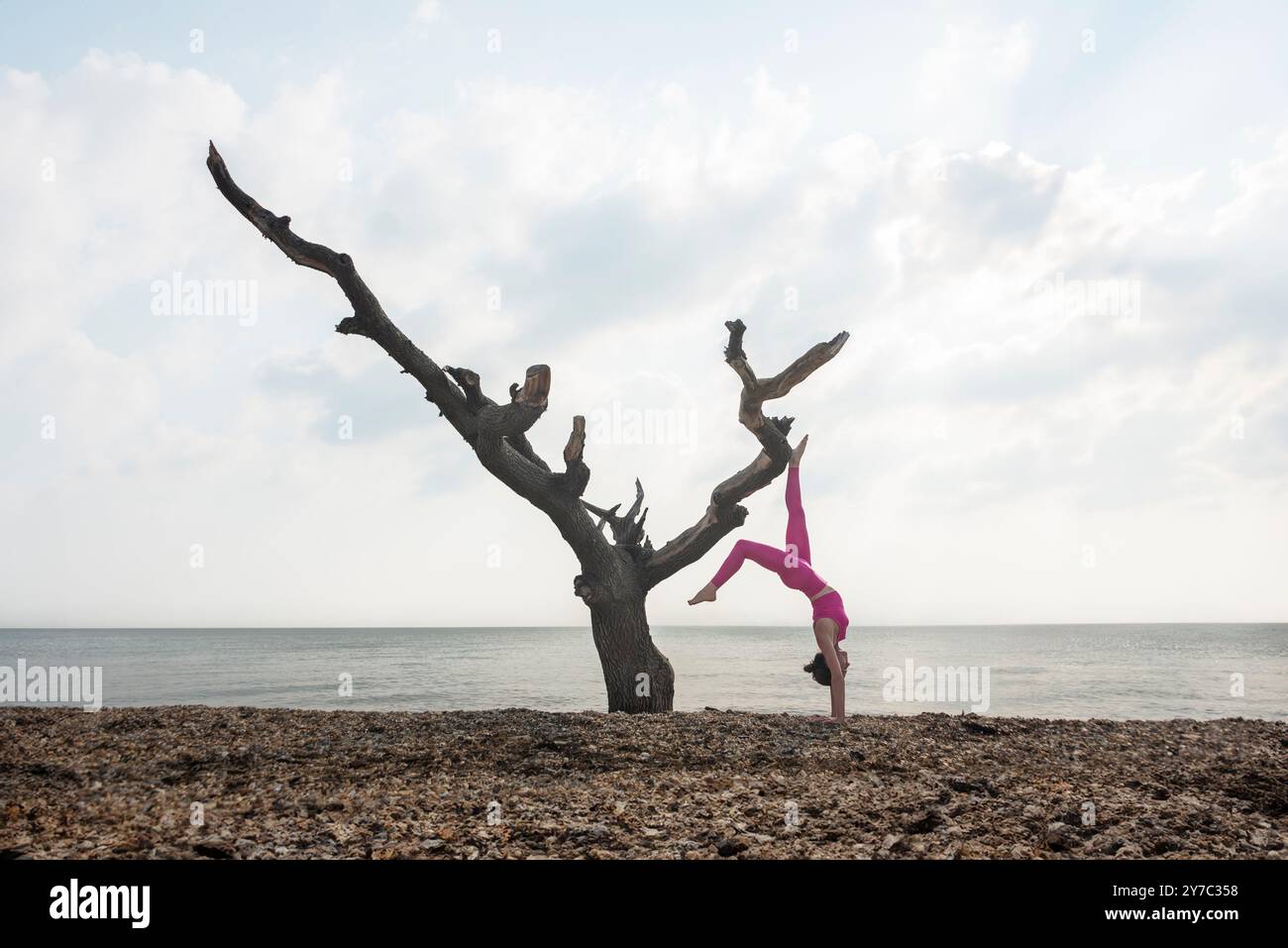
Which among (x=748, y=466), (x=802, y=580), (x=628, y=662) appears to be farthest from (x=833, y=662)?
(x=748, y=466)

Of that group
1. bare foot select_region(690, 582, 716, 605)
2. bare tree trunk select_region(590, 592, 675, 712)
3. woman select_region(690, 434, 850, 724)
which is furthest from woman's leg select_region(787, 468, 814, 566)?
bare tree trunk select_region(590, 592, 675, 712)

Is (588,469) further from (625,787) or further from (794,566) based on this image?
(625,787)

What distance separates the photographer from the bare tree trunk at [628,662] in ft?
31.6

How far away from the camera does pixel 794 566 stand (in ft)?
28.4

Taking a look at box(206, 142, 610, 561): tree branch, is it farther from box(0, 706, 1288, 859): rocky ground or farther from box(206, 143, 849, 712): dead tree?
box(0, 706, 1288, 859): rocky ground

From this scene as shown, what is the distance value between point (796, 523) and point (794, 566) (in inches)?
20.0

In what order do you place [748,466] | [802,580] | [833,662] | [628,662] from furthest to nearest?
[748,466], [628,662], [802,580], [833,662]

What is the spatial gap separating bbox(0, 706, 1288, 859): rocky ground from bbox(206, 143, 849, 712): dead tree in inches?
76.2

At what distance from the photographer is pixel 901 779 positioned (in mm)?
5547

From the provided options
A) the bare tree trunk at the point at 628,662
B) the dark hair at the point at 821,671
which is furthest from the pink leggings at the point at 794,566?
the bare tree trunk at the point at 628,662

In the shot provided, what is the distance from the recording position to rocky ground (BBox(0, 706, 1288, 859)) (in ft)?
13.6

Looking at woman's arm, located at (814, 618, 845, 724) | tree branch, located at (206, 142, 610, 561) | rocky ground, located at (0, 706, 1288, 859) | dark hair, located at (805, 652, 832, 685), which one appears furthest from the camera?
tree branch, located at (206, 142, 610, 561)
